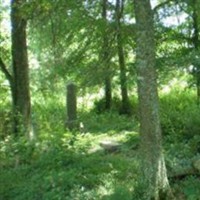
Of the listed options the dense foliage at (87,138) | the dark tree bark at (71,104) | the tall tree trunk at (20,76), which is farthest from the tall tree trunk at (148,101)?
the dark tree bark at (71,104)

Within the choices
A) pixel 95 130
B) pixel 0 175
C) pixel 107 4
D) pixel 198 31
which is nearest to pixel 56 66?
pixel 107 4

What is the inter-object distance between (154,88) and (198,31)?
10.4 m

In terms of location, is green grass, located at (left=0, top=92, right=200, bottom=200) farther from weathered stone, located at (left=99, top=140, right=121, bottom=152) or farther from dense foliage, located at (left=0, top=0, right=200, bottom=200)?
weathered stone, located at (left=99, top=140, right=121, bottom=152)

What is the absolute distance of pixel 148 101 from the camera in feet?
24.7

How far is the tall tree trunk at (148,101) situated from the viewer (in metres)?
7.55

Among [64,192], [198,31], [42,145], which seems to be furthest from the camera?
[198,31]

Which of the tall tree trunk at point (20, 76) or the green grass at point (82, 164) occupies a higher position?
the tall tree trunk at point (20, 76)

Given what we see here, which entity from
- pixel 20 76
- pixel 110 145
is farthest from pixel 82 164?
pixel 20 76

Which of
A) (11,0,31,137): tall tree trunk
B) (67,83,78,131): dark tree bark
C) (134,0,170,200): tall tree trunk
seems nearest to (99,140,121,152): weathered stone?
(11,0,31,137): tall tree trunk

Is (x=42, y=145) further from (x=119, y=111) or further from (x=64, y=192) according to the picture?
(x=119, y=111)

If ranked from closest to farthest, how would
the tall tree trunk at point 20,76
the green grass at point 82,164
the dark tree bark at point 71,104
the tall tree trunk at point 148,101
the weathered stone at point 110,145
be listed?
the tall tree trunk at point 148,101
the green grass at point 82,164
the weathered stone at point 110,145
the tall tree trunk at point 20,76
the dark tree bark at point 71,104

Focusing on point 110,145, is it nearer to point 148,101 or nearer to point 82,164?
point 82,164

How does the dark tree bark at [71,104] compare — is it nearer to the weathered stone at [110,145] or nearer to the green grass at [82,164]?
the green grass at [82,164]

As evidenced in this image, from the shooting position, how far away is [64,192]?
8.26 metres
